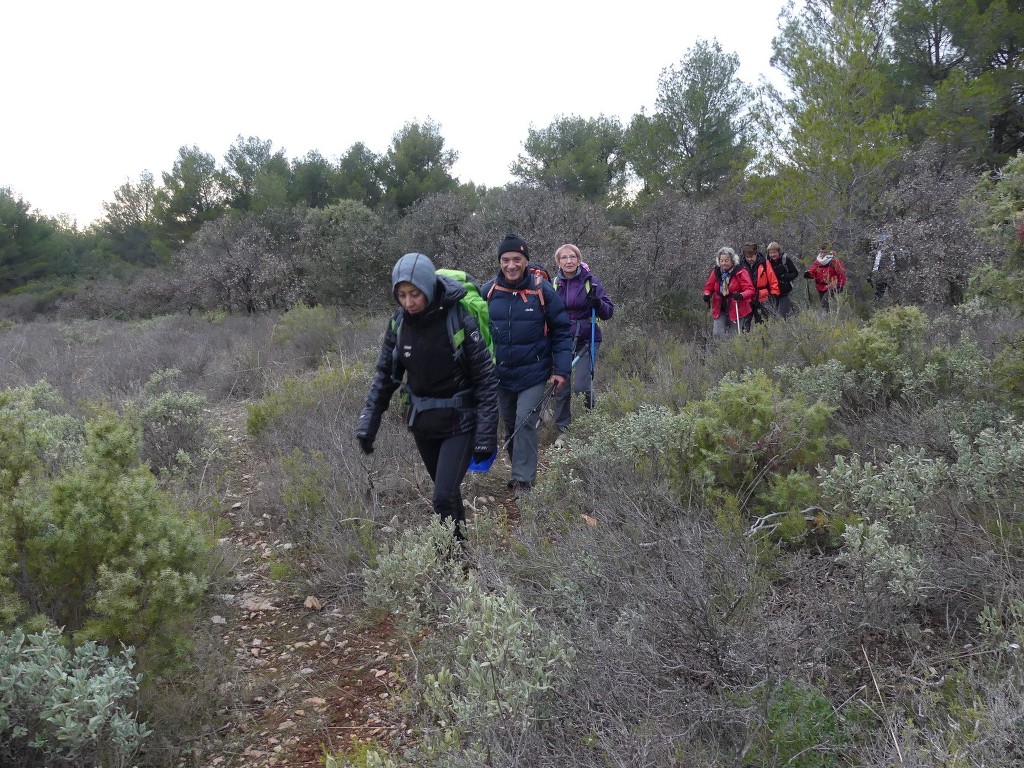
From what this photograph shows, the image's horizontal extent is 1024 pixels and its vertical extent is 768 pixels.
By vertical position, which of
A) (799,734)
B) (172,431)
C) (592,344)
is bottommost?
(799,734)

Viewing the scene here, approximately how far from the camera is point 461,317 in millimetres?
3277

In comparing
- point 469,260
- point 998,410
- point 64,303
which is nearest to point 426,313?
point 998,410

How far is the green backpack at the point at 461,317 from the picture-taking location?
324cm

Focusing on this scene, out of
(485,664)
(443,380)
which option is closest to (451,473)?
(443,380)

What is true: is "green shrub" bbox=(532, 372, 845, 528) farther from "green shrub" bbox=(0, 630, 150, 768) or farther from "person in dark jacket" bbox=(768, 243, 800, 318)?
"person in dark jacket" bbox=(768, 243, 800, 318)

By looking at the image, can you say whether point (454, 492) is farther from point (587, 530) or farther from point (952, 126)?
point (952, 126)

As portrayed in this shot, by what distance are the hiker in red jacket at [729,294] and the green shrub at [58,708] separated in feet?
A: 22.1

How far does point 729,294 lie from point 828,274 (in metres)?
2.02

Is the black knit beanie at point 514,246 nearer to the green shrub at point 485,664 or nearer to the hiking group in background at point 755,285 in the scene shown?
the green shrub at point 485,664

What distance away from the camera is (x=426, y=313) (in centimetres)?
323

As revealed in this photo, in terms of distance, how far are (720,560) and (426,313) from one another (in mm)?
1791

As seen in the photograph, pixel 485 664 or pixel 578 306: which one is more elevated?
pixel 578 306

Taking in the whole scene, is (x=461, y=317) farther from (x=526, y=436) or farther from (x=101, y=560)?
(x=101, y=560)

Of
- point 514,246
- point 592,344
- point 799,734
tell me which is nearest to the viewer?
point 799,734
